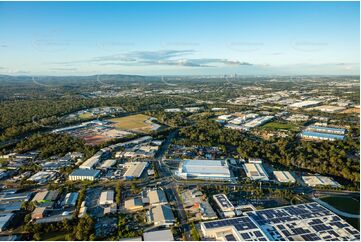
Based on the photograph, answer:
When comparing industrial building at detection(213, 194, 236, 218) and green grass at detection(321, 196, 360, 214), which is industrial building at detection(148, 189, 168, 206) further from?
green grass at detection(321, 196, 360, 214)

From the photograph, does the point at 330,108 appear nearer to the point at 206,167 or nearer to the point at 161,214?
the point at 206,167

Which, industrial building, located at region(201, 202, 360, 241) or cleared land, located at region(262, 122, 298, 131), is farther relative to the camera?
cleared land, located at region(262, 122, 298, 131)

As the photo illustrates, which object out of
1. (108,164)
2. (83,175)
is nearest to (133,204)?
(83,175)

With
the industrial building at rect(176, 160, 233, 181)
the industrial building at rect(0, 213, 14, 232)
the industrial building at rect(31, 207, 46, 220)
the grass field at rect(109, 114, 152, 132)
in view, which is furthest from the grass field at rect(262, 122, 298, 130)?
the industrial building at rect(0, 213, 14, 232)

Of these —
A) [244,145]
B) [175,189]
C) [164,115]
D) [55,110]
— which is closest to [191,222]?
[175,189]

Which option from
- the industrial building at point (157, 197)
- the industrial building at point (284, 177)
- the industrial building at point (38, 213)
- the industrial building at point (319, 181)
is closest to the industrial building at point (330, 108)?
the industrial building at point (319, 181)
